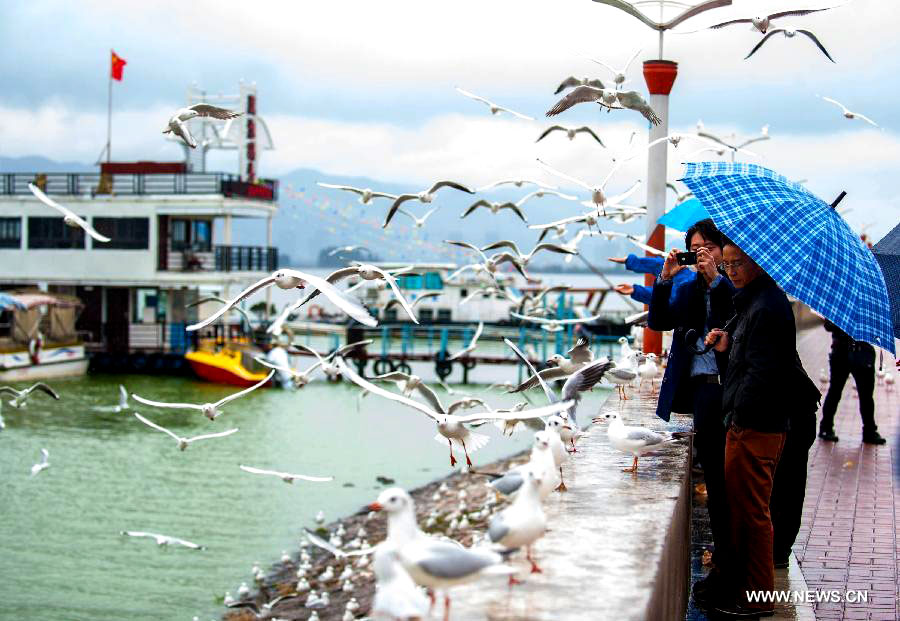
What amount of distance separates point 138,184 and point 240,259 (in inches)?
178

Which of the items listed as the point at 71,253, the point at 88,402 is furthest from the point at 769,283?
the point at 71,253

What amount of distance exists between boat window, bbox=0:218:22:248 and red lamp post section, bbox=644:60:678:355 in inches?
1317

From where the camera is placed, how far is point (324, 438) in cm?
2575

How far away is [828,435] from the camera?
10.4 m

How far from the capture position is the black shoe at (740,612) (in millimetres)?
4770

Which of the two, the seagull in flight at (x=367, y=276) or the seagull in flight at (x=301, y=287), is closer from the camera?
the seagull in flight at (x=301, y=287)

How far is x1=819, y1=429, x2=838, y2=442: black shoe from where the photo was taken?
33.9ft

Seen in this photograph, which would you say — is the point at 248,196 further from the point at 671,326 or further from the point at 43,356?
the point at 671,326

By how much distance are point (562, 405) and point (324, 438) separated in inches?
875

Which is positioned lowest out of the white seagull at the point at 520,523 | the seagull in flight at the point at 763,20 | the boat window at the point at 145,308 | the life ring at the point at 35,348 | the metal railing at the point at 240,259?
the life ring at the point at 35,348

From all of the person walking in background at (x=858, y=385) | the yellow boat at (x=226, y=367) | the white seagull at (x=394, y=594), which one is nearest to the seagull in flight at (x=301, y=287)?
the white seagull at (x=394, y=594)

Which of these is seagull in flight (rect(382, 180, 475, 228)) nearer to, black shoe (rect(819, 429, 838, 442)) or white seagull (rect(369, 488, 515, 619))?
black shoe (rect(819, 429, 838, 442))

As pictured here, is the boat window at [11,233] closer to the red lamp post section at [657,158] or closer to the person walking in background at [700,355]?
the red lamp post section at [657,158]

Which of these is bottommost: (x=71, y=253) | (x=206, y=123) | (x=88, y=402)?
(x=88, y=402)
